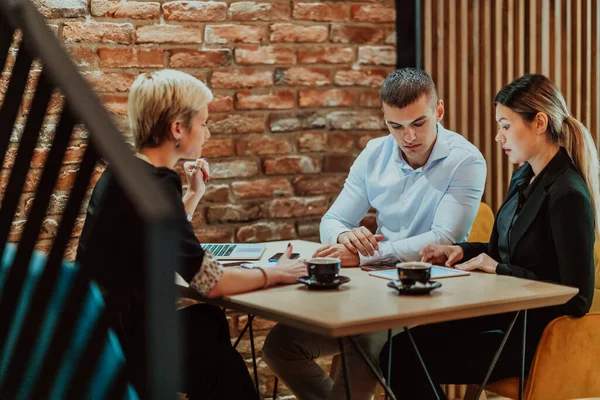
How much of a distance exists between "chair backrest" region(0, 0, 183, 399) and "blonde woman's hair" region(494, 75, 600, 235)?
138 cm

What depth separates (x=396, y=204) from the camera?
306 centimetres

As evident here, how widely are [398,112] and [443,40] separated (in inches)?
40.1

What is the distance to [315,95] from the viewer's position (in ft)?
11.9

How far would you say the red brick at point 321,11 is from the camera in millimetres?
3586

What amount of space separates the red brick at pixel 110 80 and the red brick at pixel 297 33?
0.63m

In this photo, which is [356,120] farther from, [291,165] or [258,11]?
[258,11]

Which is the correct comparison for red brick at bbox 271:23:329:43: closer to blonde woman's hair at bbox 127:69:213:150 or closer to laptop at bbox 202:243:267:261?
laptop at bbox 202:243:267:261

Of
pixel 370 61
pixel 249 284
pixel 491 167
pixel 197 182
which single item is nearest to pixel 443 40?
pixel 370 61

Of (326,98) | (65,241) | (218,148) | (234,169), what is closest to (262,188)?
(234,169)

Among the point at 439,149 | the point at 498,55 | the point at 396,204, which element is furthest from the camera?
the point at 498,55

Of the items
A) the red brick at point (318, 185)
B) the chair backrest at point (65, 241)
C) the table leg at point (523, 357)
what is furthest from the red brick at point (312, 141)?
the chair backrest at point (65, 241)

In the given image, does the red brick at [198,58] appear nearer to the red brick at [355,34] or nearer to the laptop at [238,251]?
the red brick at [355,34]

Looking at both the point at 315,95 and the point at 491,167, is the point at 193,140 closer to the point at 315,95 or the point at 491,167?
the point at 315,95

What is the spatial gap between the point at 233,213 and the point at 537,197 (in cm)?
146
